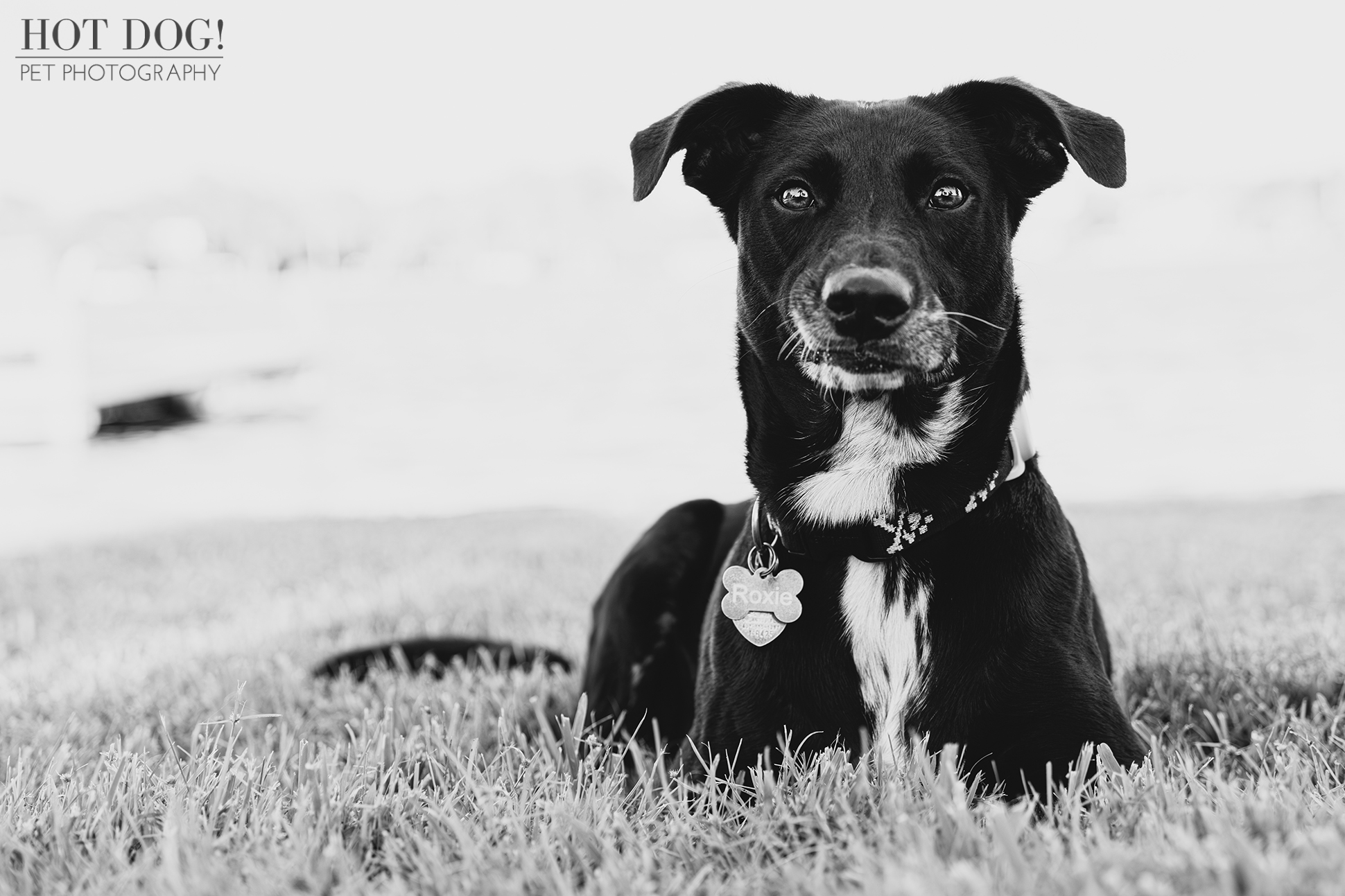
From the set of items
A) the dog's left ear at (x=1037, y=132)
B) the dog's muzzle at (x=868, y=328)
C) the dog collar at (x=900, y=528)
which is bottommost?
the dog collar at (x=900, y=528)

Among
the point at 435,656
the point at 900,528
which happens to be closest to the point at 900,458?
the point at 900,528

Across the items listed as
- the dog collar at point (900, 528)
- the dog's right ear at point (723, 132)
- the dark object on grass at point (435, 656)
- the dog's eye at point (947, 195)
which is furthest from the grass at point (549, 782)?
the dog's right ear at point (723, 132)

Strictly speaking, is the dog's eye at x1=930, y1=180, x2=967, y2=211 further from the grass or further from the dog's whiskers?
the grass

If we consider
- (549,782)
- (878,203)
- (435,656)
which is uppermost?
(878,203)

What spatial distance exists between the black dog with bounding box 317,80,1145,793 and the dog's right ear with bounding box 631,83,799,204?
20mm

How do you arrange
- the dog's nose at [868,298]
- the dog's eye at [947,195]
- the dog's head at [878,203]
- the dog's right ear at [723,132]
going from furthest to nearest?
the dog's right ear at [723,132] < the dog's eye at [947,195] < the dog's head at [878,203] < the dog's nose at [868,298]

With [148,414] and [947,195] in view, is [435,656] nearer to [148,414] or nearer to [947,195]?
[947,195]

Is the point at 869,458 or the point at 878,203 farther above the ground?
the point at 878,203

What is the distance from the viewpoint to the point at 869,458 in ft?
8.67

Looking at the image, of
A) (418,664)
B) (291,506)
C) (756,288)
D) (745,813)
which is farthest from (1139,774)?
(291,506)

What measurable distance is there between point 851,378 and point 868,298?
27 centimetres

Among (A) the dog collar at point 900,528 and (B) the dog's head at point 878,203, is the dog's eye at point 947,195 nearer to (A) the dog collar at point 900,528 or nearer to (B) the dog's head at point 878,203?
(B) the dog's head at point 878,203

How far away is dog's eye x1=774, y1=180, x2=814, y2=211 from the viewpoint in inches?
105

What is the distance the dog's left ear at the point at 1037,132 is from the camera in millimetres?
2555
